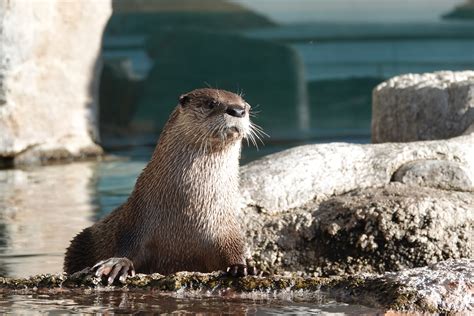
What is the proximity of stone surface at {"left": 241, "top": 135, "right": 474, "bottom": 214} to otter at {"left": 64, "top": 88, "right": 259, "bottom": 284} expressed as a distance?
0.83 meters

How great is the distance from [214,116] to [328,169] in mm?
1413

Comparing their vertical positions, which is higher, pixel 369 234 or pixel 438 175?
pixel 438 175

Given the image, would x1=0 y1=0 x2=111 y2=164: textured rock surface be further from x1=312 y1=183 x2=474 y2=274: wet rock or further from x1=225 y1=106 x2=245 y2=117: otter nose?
x1=225 y1=106 x2=245 y2=117: otter nose

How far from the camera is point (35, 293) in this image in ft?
16.5

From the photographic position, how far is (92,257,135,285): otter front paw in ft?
17.1

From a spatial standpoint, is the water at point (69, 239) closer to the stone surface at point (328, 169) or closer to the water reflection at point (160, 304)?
the water reflection at point (160, 304)

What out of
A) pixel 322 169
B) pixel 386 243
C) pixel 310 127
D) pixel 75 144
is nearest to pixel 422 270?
pixel 386 243

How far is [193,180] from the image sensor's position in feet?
19.4

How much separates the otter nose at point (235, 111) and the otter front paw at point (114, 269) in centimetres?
85

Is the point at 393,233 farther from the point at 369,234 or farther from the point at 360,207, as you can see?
the point at 360,207

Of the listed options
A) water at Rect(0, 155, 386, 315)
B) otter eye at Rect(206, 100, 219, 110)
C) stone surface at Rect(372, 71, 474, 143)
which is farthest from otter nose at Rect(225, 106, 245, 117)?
stone surface at Rect(372, 71, 474, 143)

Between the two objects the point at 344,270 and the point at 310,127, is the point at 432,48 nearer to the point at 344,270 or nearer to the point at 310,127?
the point at 310,127

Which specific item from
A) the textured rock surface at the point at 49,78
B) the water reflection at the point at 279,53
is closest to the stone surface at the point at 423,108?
the textured rock surface at the point at 49,78

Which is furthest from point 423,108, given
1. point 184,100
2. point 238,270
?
point 238,270
